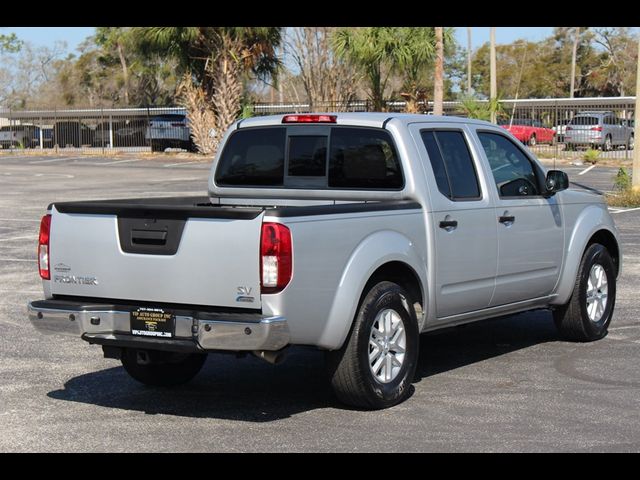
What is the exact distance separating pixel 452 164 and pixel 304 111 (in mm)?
45769

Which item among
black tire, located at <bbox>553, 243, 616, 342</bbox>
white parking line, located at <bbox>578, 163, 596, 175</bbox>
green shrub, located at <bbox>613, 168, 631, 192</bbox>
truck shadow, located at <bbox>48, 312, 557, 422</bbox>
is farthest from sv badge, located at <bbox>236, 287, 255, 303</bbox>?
white parking line, located at <bbox>578, 163, 596, 175</bbox>

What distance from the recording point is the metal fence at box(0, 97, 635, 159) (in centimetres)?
4512

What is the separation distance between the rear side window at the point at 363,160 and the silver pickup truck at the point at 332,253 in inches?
0.4

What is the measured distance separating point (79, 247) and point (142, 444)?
1.42 metres

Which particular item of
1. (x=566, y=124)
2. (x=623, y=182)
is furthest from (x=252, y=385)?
(x=566, y=124)

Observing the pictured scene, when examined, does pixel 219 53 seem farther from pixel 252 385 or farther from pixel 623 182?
pixel 252 385

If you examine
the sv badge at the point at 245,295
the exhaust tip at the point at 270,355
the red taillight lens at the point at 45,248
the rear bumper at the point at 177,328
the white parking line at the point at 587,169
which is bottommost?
the white parking line at the point at 587,169

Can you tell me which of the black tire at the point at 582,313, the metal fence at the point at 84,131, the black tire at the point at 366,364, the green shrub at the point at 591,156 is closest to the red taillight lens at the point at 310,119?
the black tire at the point at 366,364

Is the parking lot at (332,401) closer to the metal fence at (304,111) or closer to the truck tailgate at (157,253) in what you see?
the truck tailgate at (157,253)

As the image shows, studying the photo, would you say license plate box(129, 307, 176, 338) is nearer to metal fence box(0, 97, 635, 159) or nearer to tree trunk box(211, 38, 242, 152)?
metal fence box(0, 97, 635, 159)

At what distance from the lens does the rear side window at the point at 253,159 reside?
8422mm

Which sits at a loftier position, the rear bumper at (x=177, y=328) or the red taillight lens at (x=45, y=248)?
the red taillight lens at (x=45, y=248)

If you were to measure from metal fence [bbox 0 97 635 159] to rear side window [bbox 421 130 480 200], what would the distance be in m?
28.4
